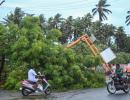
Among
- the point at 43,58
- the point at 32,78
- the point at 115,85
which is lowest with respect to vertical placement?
the point at 115,85

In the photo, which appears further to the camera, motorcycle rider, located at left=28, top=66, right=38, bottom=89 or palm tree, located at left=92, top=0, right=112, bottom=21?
palm tree, located at left=92, top=0, right=112, bottom=21

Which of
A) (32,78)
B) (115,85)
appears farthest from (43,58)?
(115,85)

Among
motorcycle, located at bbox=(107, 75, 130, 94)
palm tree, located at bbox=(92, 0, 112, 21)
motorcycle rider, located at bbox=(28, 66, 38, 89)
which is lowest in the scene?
motorcycle, located at bbox=(107, 75, 130, 94)

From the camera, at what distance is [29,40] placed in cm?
3141

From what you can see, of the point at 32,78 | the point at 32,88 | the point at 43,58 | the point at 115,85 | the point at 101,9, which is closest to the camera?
the point at 32,88

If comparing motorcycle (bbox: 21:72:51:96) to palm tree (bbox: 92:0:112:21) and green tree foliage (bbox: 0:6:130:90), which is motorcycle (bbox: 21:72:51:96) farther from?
palm tree (bbox: 92:0:112:21)

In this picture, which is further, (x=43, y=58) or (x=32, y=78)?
(x=43, y=58)

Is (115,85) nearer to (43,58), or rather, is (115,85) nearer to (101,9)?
(43,58)

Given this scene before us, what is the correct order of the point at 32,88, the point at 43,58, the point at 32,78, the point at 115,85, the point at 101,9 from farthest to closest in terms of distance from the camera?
the point at 101,9 < the point at 43,58 < the point at 115,85 < the point at 32,78 < the point at 32,88

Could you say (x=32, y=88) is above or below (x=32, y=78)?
below

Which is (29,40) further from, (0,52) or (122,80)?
(122,80)

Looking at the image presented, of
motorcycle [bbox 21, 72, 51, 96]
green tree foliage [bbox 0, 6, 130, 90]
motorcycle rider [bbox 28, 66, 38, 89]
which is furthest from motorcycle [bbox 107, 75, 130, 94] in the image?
green tree foliage [bbox 0, 6, 130, 90]

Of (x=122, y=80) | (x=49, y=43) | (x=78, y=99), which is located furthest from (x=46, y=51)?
(x=78, y=99)

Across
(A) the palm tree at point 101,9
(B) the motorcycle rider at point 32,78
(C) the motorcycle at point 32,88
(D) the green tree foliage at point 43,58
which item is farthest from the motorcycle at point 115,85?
(A) the palm tree at point 101,9
